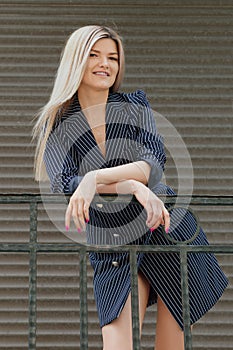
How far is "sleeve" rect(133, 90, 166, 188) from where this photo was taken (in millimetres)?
2715

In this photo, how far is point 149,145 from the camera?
2777 mm

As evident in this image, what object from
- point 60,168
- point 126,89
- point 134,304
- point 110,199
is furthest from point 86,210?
point 126,89

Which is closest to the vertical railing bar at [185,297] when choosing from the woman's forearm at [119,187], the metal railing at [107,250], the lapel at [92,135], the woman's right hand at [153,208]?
the metal railing at [107,250]

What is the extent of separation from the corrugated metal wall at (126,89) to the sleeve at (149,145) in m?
2.09

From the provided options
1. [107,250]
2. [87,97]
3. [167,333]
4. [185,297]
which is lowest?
[167,333]

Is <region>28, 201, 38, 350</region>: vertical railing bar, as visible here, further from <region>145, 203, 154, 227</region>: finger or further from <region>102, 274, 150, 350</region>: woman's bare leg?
<region>145, 203, 154, 227</region>: finger

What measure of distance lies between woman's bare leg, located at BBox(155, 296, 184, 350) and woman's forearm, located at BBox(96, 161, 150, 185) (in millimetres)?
409

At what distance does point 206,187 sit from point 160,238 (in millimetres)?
2331

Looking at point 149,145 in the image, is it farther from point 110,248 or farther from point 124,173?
point 110,248

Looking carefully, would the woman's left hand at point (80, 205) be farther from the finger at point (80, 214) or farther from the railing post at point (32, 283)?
the railing post at point (32, 283)

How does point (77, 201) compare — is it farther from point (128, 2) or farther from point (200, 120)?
point (128, 2)

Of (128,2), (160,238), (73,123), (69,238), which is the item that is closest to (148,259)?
(160,238)

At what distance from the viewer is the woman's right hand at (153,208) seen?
2574 mm

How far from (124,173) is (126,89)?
2.68 metres
